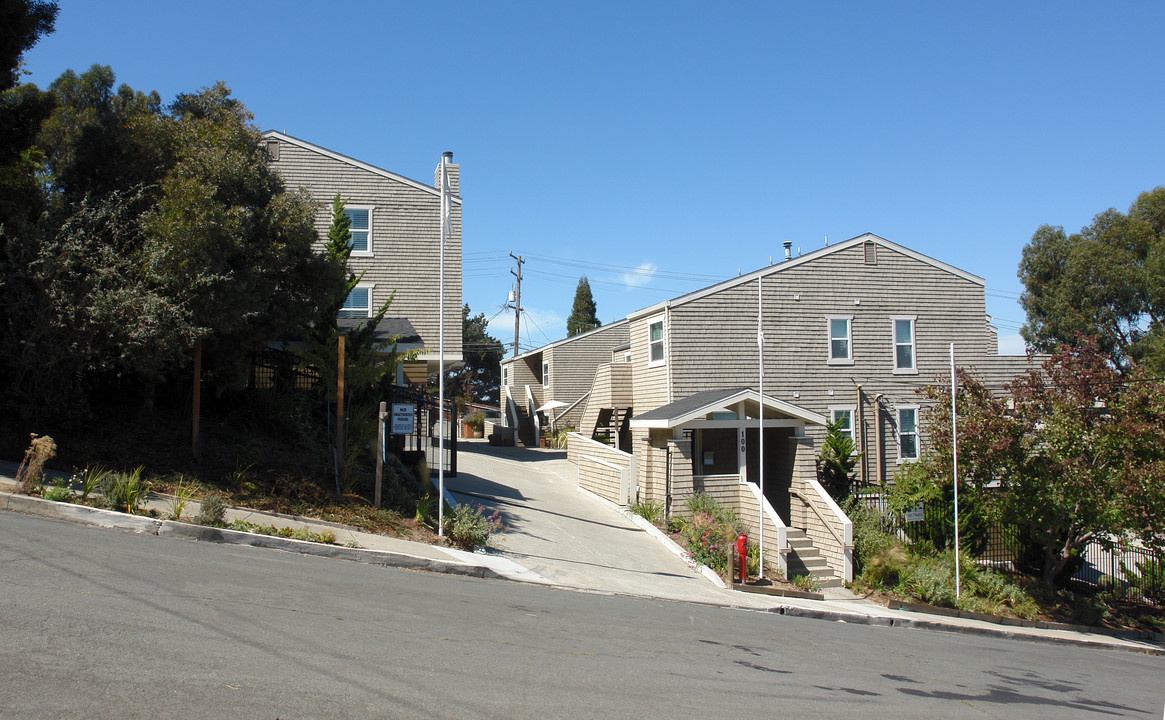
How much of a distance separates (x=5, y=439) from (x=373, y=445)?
599 centimetres

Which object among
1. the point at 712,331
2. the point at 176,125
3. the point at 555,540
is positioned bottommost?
the point at 555,540

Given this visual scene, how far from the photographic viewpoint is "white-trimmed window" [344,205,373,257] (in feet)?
78.0

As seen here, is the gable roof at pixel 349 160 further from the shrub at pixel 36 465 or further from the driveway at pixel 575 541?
the shrub at pixel 36 465

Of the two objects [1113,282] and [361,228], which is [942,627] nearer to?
[361,228]

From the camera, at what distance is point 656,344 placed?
2217 cm

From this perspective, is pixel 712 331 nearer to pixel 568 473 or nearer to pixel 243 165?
pixel 568 473

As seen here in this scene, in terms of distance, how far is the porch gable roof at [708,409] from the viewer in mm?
18312

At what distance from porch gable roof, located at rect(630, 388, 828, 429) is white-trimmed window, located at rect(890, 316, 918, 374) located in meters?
5.94

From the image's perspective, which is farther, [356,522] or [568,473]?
[568,473]

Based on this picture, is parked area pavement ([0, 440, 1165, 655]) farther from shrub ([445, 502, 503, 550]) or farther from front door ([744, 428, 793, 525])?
front door ([744, 428, 793, 525])

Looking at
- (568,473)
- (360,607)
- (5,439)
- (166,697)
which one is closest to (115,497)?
(5,439)

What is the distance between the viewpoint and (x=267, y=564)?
9.10 metres

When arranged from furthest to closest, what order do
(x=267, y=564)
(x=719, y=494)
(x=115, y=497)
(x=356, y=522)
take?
1. (x=719, y=494)
2. (x=356, y=522)
3. (x=115, y=497)
4. (x=267, y=564)

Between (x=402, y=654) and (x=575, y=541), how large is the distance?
8.46 m
